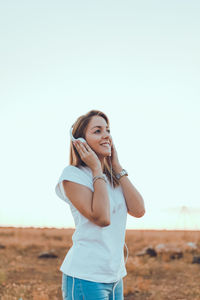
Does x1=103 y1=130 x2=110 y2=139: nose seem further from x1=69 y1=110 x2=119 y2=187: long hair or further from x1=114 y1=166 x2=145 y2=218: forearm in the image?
x1=114 y1=166 x2=145 y2=218: forearm

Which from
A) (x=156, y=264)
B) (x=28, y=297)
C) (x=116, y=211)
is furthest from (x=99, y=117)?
(x=156, y=264)

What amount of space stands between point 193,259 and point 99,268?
36.1 feet

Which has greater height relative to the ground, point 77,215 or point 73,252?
point 77,215

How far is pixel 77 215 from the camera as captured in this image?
2381 mm

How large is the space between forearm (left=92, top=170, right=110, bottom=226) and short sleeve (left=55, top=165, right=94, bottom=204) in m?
0.08

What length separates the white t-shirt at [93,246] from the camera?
2221 millimetres

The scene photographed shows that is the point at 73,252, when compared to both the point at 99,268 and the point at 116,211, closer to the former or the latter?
the point at 99,268

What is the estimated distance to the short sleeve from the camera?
2.39 m

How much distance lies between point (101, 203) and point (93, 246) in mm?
273

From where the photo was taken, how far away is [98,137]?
8.69 feet

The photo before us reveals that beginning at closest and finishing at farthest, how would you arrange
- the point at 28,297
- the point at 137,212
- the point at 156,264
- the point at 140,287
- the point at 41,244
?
the point at 137,212 → the point at 28,297 → the point at 140,287 → the point at 156,264 → the point at 41,244

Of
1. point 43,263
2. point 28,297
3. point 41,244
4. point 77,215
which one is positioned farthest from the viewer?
point 41,244

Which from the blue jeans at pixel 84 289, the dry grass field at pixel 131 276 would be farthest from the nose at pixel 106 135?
the dry grass field at pixel 131 276

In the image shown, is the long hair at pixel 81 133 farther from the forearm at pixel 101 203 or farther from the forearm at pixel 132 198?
the forearm at pixel 101 203
